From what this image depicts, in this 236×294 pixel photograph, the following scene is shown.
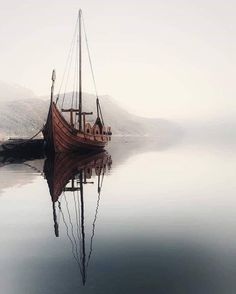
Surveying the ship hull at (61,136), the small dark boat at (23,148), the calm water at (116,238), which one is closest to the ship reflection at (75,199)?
the calm water at (116,238)

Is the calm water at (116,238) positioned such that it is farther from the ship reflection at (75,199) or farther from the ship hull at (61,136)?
the ship hull at (61,136)

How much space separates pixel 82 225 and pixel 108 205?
4626 millimetres

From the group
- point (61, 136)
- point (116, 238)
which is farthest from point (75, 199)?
point (61, 136)

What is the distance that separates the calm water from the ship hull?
836 inches

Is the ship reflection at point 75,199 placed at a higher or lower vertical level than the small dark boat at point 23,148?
higher

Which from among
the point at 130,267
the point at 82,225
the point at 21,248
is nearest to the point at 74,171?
the point at 82,225

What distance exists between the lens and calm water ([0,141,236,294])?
1020 centimetres

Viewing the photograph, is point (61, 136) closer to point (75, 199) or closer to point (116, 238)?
point (75, 199)

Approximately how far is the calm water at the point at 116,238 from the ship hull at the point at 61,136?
21246mm

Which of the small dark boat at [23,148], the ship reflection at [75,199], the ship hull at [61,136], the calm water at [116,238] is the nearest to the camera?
the calm water at [116,238]

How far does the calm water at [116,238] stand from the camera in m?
10.2

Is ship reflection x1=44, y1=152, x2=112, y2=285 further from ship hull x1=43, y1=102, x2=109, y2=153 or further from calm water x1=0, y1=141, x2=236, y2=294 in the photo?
ship hull x1=43, y1=102, x2=109, y2=153

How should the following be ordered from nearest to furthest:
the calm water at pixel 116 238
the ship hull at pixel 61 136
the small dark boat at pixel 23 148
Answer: the calm water at pixel 116 238
the ship hull at pixel 61 136
the small dark boat at pixel 23 148

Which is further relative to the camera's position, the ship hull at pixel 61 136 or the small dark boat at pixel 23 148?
the small dark boat at pixel 23 148
